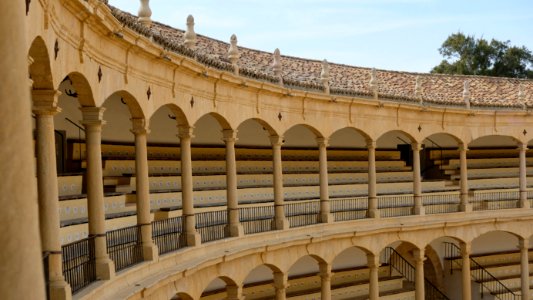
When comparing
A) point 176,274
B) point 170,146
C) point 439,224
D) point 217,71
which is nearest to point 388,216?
point 439,224

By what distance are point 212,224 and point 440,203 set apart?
1118 centimetres

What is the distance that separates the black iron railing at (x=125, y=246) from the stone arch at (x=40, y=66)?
146 inches

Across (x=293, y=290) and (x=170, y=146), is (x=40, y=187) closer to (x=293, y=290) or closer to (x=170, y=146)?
(x=170, y=146)

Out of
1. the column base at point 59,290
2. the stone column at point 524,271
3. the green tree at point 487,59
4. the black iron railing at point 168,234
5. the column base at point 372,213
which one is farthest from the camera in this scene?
the green tree at point 487,59

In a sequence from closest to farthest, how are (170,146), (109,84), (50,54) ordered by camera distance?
1. (50,54)
2. (109,84)
3. (170,146)

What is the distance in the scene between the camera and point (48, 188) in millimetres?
8484

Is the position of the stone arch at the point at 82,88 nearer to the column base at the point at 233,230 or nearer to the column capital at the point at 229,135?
the column capital at the point at 229,135

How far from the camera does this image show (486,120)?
89.4 feet

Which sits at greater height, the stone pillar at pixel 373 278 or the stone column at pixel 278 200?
the stone column at pixel 278 200

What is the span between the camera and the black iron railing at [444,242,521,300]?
28000 mm

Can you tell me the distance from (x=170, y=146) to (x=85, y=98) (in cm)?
1128

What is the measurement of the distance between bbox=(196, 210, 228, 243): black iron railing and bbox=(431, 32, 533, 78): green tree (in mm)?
40662

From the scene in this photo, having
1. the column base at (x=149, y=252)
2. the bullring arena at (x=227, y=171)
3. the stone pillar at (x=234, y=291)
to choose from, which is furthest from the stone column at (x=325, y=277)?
the column base at (x=149, y=252)

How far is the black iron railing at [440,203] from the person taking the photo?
25.5 meters
